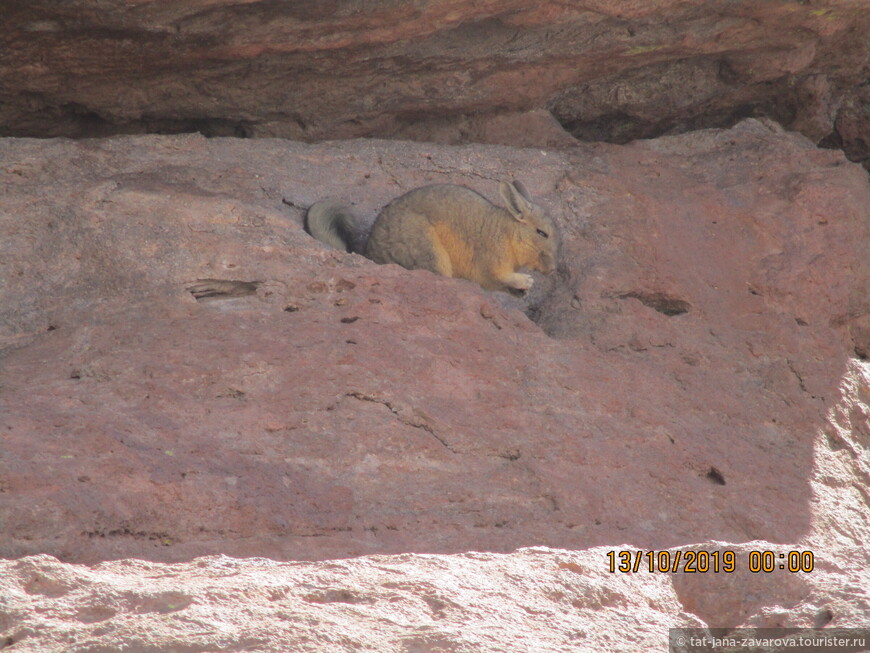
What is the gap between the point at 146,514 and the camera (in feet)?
12.3

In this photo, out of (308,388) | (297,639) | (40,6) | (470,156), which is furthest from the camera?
(470,156)

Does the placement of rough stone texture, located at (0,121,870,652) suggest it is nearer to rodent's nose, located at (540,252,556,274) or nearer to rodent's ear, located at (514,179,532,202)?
rodent's nose, located at (540,252,556,274)

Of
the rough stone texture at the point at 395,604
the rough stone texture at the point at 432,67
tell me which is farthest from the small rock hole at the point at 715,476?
the rough stone texture at the point at 432,67

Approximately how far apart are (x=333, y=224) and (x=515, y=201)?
3.86 ft

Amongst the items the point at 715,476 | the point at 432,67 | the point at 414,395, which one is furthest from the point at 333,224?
the point at 715,476

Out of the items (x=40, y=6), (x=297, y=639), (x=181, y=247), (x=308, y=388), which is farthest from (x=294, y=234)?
(x=297, y=639)

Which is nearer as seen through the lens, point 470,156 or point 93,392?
point 93,392

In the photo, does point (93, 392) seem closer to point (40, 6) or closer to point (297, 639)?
point (297, 639)

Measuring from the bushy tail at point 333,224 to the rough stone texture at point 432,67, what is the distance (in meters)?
0.95

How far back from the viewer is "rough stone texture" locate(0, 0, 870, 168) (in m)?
5.57

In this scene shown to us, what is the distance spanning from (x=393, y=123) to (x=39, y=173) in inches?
93.2

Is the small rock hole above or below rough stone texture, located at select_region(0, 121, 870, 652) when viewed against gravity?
below

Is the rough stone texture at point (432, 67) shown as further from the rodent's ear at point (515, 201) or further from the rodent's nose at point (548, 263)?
the rodent's nose at point (548, 263)

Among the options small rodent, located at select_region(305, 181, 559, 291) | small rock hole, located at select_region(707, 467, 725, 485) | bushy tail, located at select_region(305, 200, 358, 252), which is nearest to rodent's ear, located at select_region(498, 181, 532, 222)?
small rodent, located at select_region(305, 181, 559, 291)
